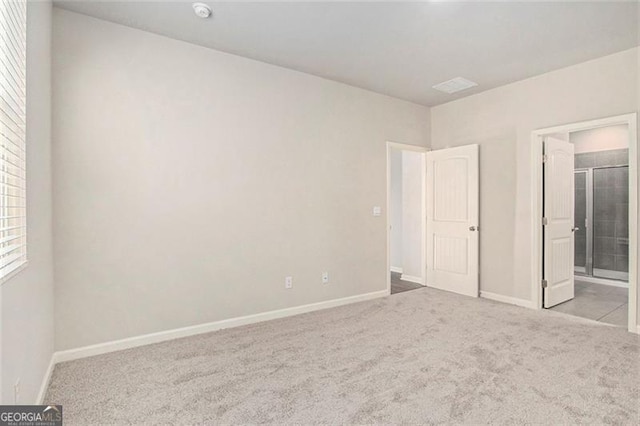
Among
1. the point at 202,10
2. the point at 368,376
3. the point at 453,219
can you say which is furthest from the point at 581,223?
the point at 202,10

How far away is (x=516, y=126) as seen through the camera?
4164mm

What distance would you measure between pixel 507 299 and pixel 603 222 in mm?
2899

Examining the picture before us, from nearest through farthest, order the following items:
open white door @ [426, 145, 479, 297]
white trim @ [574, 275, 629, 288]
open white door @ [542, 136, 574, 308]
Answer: open white door @ [542, 136, 574, 308] < open white door @ [426, 145, 479, 297] < white trim @ [574, 275, 629, 288]

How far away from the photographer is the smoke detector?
2.54m

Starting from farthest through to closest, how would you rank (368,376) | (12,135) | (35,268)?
(368,376), (35,268), (12,135)

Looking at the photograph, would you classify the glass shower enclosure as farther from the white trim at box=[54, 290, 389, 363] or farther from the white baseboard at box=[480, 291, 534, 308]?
the white trim at box=[54, 290, 389, 363]

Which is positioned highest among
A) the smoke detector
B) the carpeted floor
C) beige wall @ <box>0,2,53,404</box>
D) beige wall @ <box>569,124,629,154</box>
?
the smoke detector

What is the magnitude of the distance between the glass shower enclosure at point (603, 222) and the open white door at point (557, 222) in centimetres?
163

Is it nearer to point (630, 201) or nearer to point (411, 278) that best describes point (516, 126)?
point (630, 201)

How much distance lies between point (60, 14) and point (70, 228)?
167cm

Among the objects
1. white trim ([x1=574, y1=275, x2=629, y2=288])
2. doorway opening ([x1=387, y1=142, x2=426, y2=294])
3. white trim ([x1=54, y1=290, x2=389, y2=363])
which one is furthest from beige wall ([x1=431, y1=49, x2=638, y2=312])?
white trim ([x1=574, y1=275, x2=629, y2=288])

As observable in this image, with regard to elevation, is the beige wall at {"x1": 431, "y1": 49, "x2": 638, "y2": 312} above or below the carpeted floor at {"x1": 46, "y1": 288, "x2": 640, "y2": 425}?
above

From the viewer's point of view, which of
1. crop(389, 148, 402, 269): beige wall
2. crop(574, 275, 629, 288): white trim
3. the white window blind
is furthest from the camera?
crop(389, 148, 402, 269): beige wall

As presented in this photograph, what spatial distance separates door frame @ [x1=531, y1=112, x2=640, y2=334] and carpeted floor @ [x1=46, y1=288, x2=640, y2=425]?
1.59 feet
